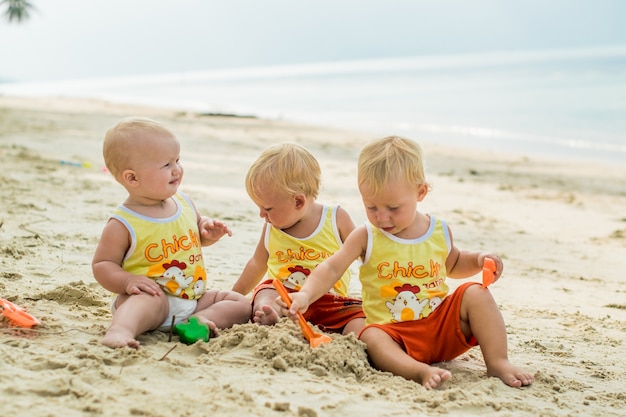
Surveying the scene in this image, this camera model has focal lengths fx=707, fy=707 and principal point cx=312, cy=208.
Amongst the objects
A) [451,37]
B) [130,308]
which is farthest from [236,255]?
[451,37]

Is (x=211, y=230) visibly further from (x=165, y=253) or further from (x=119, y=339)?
(x=119, y=339)

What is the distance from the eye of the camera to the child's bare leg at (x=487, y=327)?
256 cm

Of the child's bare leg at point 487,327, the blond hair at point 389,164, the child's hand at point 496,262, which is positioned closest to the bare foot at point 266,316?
the blond hair at point 389,164

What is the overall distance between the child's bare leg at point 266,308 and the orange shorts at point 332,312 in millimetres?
157

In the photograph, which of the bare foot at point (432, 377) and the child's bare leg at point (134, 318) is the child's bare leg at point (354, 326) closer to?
the bare foot at point (432, 377)

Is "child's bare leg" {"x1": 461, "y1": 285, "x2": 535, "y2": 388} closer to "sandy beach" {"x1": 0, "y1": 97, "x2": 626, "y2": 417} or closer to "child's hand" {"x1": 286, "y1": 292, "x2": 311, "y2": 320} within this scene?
"sandy beach" {"x1": 0, "y1": 97, "x2": 626, "y2": 417}

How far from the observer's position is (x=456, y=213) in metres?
6.23

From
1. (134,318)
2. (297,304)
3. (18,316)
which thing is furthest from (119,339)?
(297,304)

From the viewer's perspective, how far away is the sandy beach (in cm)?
201

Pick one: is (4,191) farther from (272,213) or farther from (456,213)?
(456,213)

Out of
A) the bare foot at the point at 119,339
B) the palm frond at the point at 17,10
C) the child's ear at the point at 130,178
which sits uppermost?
the palm frond at the point at 17,10

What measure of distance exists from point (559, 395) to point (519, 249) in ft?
9.12

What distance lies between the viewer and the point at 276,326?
264 centimetres

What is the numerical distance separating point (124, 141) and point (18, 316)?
29.8 inches
